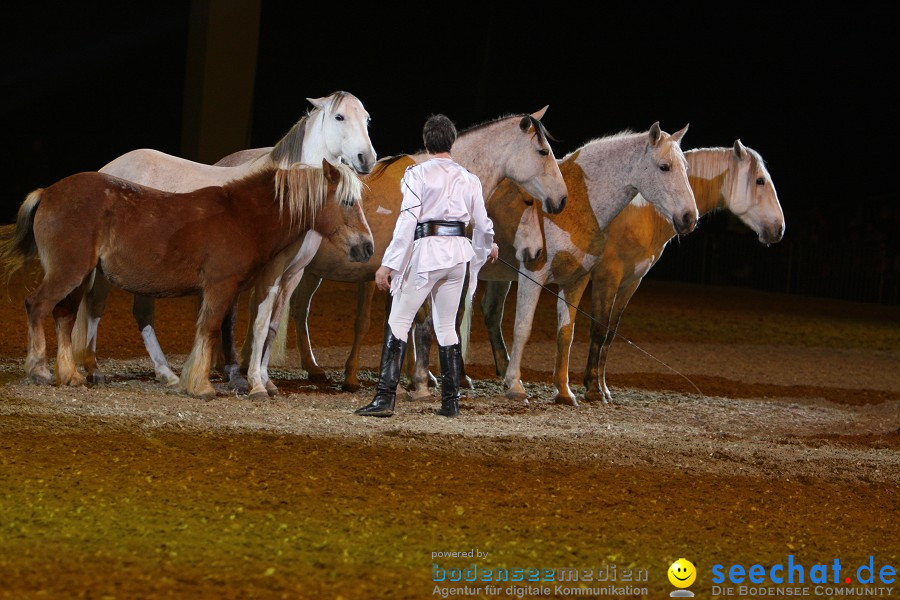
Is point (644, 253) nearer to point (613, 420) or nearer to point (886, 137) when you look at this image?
point (613, 420)

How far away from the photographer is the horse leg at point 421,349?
8.24m

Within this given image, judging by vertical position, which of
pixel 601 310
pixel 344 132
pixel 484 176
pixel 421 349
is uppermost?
pixel 344 132

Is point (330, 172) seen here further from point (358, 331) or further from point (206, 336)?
point (358, 331)

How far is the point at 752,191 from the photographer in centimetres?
987

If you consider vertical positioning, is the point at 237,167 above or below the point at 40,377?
above

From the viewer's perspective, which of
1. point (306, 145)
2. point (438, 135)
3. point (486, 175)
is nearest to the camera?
point (438, 135)

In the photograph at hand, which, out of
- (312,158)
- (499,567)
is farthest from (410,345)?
(499,567)

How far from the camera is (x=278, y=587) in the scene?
3631 mm

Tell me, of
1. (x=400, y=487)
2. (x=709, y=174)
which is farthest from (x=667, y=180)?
(x=400, y=487)

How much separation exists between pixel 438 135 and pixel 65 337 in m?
3.01

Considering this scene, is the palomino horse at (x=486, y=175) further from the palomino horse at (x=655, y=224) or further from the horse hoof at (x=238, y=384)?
the palomino horse at (x=655, y=224)

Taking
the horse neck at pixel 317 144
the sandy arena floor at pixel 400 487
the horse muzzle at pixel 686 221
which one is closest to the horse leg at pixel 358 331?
the sandy arena floor at pixel 400 487

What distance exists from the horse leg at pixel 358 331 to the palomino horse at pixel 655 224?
2.02 metres

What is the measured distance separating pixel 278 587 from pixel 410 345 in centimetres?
602
